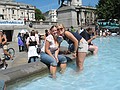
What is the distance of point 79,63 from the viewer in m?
9.17

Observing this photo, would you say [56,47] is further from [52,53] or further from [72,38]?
[72,38]

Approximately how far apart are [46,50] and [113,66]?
291 centimetres

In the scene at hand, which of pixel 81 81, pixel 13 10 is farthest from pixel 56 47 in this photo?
pixel 13 10

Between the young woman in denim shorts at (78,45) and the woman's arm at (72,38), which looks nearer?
the woman's arm at (72,38)

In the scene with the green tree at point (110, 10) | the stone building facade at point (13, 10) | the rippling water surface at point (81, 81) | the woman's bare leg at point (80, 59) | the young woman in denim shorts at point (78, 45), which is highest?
the stone building facade at point (13, 10)

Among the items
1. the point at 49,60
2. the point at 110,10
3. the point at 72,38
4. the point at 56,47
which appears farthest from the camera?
the point at 110,10

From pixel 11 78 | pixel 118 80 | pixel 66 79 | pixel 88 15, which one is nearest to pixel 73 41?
pixel 66 79

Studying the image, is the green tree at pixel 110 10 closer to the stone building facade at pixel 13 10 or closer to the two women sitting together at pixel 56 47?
the two women sitting together at pixel 56 47

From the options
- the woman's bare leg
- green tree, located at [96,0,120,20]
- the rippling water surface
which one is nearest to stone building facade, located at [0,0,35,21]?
green tree, located at [96,0,120,20]

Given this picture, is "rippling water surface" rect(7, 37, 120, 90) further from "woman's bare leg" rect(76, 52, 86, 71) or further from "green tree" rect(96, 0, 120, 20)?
"green tree" rect(96, 0, 120, 20)

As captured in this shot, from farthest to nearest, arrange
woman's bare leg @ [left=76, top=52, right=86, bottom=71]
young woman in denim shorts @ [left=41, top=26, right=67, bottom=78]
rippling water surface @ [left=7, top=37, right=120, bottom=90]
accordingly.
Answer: woman's bare leg @ [left=76, top=52, right=86, bottom=71] → young woman in denim shorts @ [left=41, top=26, right=67, bottom=78] → rippling water surface @ [left=7, top=37, right=120, bottom=90]

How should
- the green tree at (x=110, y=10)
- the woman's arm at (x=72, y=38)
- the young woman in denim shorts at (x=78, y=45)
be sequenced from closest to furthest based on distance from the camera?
the woman's arm at (x=72, y=38), the young woman in denim shorts at (x=78, y=45), the green tree at (x=110, y=10)

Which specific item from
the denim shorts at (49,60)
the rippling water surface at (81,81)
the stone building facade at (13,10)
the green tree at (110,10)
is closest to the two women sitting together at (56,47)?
the denim shorts at (49,60)

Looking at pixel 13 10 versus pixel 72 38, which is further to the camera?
pixel 13 10
